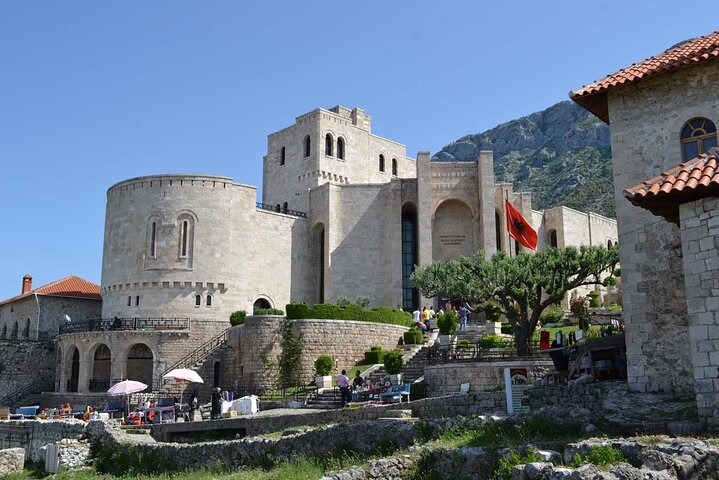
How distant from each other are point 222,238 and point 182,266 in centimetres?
295

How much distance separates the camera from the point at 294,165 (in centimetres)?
5559

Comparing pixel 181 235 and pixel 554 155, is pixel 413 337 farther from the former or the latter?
pixel 554 155

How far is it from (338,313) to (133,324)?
12443 millimetres

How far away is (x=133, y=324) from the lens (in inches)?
1660

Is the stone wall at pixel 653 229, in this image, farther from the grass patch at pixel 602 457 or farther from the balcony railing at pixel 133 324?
the balcony railing at pixel 133 324

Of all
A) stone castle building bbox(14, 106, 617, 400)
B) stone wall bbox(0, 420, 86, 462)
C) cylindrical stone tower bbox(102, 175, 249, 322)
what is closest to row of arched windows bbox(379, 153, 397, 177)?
stone castle building bbox(14, 106, 617, 400)

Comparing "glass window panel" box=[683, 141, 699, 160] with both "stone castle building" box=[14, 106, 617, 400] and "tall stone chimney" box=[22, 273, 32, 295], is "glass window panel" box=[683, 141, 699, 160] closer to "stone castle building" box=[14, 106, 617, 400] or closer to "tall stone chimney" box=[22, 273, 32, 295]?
"stone castle building" box=[14, 106, 617, 400]

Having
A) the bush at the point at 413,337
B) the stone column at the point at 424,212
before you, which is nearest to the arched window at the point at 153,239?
the stone column at the point at 424,212

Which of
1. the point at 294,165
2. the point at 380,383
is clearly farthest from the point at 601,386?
the point at 294,165

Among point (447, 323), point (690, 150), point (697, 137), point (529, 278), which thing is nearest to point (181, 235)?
point (447, 323)

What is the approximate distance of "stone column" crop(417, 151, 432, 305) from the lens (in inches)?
1843

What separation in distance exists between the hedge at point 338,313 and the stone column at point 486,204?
955cm

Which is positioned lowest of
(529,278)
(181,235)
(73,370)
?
(73,370)

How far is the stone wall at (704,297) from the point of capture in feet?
39.7
